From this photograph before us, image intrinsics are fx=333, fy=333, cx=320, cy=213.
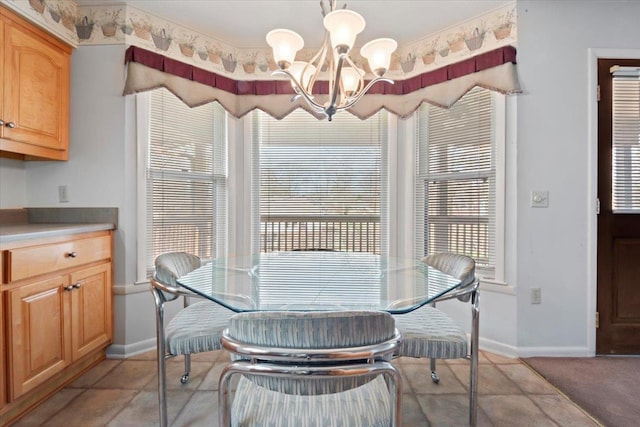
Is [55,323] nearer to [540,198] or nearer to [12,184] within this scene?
[12,184]

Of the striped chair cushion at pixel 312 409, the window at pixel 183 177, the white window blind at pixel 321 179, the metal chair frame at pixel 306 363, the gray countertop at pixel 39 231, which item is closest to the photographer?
the metal chair frame at pixel 306 363

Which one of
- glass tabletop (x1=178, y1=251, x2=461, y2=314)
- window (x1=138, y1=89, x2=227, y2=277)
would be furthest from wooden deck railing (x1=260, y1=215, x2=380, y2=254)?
glass tabletop (x1=178, y1=251, x2=461, y2=314)

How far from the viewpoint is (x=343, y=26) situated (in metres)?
1.50

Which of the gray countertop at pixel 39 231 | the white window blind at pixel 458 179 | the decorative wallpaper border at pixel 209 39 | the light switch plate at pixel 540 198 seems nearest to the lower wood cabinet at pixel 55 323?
the gray countertop at pixel 39 231

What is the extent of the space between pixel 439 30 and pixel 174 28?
213cm

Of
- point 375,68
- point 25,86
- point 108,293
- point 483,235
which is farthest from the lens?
point 483,235

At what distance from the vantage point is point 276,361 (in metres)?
0.82

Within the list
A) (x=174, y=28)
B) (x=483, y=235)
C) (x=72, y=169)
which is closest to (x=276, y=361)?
(x=483, y=235)

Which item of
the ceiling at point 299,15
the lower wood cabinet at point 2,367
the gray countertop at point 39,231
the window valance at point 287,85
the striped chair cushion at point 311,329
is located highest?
the ceiling at point 299,15

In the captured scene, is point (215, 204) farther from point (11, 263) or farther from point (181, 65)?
point (11, 263)

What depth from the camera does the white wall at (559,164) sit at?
94.2 inches

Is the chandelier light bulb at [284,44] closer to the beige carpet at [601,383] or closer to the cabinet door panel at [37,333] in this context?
the cabinet door panel at [37,333]

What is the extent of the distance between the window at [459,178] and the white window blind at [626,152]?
32.7 inches

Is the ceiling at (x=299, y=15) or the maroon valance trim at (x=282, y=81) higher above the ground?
the ceiling at (x=299, y=15)
